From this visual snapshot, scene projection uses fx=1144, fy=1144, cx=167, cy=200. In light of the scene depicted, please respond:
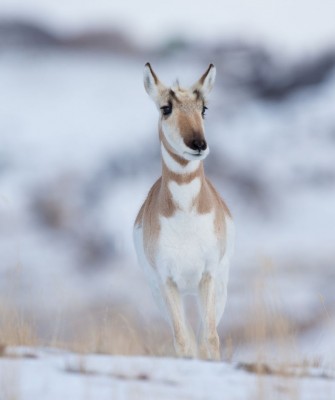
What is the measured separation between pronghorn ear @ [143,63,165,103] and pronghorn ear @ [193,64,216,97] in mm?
316

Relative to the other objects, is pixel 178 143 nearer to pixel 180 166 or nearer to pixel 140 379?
pixel 180 166

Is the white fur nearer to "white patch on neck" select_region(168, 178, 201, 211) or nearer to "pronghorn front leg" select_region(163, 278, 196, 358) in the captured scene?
"white patch on neck" select_region(168, 178, 201, 211)

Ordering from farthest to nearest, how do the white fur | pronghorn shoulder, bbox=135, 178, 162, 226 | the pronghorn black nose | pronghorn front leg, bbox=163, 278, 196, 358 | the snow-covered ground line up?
the snow-covered ground → pronghorn shoulder, bbox=135, 178, 162, 226 → pronghorn front leg, bbox=163, 278, 196, 358 → the white fur → the pronghorn black nose

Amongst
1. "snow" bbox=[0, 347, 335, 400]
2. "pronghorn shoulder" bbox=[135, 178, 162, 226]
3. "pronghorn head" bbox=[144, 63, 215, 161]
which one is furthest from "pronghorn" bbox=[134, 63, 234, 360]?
"snow" bbox=[0, 347, 335, 400]

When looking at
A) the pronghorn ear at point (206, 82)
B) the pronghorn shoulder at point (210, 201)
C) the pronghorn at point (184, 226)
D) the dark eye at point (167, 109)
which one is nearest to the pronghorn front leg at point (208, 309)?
the pronghorn at point (184, 226)

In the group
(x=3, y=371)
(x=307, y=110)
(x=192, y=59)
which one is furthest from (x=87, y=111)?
(x=3, y=371)

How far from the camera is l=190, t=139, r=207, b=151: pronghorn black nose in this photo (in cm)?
912

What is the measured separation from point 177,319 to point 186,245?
0.63 meters

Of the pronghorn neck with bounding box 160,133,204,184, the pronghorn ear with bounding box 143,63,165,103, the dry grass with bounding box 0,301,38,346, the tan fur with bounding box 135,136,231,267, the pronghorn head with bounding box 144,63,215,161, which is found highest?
the pronghorn ear with bounding box 143,63,165,103

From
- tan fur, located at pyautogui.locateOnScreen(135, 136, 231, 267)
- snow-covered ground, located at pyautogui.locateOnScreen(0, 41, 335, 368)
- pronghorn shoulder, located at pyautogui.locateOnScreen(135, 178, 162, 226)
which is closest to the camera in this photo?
tan fur, located at pyautogui.locateOnScreen(135, 136, 231, 267)

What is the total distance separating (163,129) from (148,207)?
0.82m

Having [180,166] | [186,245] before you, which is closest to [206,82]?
[180,166]

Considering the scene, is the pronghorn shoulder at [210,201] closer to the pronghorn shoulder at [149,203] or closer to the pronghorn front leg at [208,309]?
the pronghorn shoulder at [149,203]

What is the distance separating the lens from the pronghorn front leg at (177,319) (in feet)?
31.0
